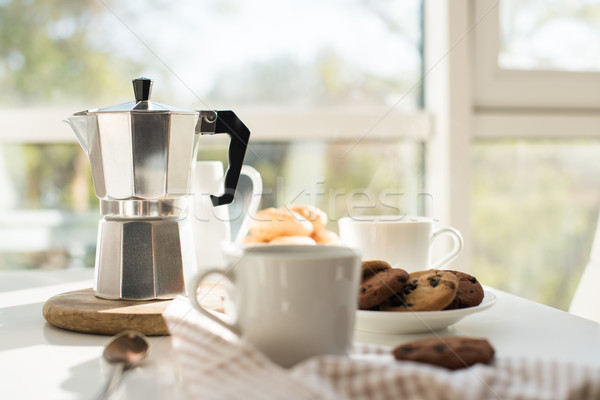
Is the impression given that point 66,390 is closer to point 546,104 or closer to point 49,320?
point 49,320

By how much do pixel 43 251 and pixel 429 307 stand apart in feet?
3.45

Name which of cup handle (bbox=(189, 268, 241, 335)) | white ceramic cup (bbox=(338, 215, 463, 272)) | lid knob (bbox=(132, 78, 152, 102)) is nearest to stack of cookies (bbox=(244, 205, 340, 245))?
white ceramic cup (bbox=(338, 215, 463, 272))

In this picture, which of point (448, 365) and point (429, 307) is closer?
point (448, 365)

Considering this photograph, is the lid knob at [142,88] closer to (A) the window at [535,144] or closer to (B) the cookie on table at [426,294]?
(B) the cookie on table at [426,294]

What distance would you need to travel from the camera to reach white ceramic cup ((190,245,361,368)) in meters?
0.36

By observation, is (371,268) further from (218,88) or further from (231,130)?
(218,88)

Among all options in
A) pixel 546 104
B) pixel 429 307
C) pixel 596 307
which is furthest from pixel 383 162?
pixel 429 307

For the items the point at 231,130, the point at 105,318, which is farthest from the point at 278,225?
the point at 105,318

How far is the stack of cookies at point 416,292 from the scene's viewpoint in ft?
1.53

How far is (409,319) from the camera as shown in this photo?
45 cm

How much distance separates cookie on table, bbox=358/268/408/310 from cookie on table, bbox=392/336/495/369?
0.11 m

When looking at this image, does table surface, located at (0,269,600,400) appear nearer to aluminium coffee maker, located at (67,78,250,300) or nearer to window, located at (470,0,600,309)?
aluminium coffee maker, located at (67,78,250,300)

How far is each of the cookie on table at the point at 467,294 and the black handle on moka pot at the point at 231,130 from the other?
0.93 ft

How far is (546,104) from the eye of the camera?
4.50ft
